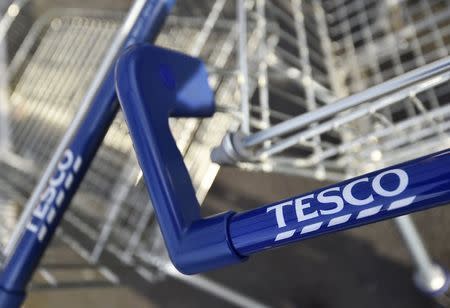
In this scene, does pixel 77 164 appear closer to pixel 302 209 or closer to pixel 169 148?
pixel 169 148

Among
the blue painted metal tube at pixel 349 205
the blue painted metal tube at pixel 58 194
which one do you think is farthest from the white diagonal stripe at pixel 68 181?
the blue painted metal tube at pixel 349 205

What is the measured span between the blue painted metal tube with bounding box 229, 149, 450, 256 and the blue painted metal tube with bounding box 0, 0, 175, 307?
1.11ft

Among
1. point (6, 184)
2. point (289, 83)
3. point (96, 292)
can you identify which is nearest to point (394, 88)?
point (289, 83)

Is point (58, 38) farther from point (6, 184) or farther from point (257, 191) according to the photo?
point (257, 191)

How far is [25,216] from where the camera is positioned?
0.71 m

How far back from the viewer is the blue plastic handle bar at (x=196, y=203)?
1.12 feet

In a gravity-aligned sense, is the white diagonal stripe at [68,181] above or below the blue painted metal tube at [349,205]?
below

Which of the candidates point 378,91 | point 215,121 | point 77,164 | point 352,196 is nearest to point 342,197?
point 352,196

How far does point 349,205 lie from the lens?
0.36 metres

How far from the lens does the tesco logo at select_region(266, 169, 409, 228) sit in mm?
347

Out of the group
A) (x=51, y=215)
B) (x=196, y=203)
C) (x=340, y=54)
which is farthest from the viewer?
(x=340, y=54)

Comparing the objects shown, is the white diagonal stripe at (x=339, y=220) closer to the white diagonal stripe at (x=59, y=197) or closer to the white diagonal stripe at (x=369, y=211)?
the white diagonal stripe at (x=369, y=211)

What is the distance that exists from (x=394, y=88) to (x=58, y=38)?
45.0 inches

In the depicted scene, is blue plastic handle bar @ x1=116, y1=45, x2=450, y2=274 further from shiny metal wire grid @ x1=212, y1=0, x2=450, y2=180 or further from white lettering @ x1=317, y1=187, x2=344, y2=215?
shiny metal wire grid @ x1=212, y1=0, x2=450, y2=180
